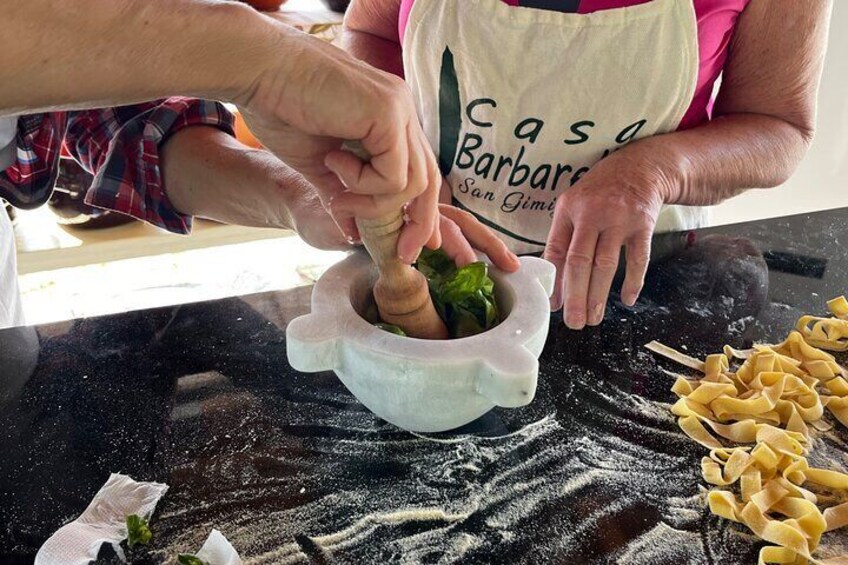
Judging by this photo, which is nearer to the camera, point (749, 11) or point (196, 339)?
point (196, 339)

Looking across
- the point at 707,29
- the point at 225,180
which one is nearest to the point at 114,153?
the point at 225,180

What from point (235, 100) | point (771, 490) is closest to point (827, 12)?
point (771, 490)

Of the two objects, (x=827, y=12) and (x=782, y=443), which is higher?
(x=827, y=12)

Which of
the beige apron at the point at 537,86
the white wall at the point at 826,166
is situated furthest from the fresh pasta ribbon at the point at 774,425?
the white wall at the point at 826,166

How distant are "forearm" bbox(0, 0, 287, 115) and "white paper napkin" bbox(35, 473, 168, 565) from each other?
358mm

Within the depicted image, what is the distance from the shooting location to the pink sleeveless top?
98cm

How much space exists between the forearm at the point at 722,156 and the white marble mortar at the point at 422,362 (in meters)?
0.36

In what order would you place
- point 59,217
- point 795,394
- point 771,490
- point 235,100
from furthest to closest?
point 59,217 → point 795,394 → point 771,490 → point 235,100

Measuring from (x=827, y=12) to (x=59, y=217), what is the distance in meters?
1.79

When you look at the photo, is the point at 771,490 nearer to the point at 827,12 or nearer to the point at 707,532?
the point at 707,532

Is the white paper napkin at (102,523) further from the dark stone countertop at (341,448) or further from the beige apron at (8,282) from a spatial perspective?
the beige apron at (8,282)

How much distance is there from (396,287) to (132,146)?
1.71 feet

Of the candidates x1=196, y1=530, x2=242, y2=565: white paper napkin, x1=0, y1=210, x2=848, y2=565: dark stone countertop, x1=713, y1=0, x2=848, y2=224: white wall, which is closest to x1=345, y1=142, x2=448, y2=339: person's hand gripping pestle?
x1=0, y1=210, x2=848, y2=565: dark stone countertop

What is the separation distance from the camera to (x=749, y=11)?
993mm
